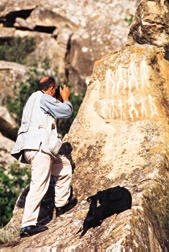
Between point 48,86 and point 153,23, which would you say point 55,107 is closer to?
point 48,86

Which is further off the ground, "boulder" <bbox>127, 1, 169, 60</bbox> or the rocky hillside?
"boulder" <bbox>127, 1, 169, 60</bbox>

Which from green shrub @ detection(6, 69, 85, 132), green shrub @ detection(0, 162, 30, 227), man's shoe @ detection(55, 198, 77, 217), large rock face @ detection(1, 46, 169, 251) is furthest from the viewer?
green shrub @ detection(6, 69, 85, 132)

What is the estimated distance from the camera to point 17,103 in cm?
1817

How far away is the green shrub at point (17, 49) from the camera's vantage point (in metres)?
23.2

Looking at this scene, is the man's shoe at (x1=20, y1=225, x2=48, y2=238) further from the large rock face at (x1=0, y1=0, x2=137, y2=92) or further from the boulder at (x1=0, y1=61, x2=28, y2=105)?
the large rock face at (x1=0, y1=0, x2=137, y2=92)

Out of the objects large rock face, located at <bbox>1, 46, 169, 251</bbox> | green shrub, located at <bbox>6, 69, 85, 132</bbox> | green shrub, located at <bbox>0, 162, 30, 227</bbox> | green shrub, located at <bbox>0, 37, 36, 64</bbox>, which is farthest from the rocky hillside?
green shrub, located at <bbox>0, 37, 36, 64</bbox>

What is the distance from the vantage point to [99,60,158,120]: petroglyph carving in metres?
9.09

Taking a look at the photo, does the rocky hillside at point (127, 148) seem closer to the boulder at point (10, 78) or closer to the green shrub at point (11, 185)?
the green shrub at point (11, 185)

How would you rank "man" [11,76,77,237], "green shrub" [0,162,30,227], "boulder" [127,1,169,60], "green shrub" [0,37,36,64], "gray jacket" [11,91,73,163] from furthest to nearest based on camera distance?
1. "green shrub" [0,37,36,64]
2. "green shrub" [0,162,30,227]
3. "boulder" [127,1,169,60]
4. "gray jacket" [11,91,73,163]
5. "man" [11,76,77,237]

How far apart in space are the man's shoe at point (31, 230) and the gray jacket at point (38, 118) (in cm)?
82

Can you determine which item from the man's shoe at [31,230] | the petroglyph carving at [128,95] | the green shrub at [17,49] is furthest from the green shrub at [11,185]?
the green shrub at [17,49]

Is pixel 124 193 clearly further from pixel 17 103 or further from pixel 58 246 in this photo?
pixel 17 103

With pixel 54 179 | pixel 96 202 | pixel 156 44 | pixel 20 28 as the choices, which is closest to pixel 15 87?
pixel 20 28

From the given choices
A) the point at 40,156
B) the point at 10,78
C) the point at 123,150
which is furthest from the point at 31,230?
the point at 10,78
